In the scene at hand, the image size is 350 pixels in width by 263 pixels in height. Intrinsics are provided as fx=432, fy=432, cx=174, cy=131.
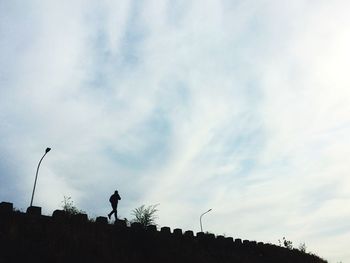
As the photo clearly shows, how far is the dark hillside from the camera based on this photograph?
46.8ft

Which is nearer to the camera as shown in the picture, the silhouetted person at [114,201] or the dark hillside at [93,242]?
the dark hillside at [93,242]

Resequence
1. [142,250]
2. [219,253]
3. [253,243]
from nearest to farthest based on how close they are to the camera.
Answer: [142,250] → [219,253] → [253,243]

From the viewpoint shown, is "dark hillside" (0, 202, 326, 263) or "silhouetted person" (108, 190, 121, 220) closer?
"dark hillside" (0, 202, 326, 263)

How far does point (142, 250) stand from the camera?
17672 mm

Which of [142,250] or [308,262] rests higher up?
[308,262]

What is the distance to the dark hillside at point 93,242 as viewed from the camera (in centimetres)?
→ 1425

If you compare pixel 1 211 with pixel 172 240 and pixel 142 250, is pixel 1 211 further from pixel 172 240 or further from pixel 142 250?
pixel 172 240

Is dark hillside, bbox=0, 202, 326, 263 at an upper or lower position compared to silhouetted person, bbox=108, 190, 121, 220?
lower

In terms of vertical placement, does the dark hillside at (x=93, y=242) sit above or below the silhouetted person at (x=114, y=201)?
below

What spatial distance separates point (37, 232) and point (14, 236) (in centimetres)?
104

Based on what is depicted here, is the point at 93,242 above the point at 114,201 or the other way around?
the other way around

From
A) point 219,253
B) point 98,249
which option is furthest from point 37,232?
point 219,253

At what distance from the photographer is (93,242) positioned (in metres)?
16.3

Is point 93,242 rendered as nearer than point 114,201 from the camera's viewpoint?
Yes
